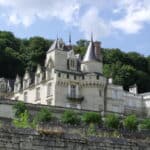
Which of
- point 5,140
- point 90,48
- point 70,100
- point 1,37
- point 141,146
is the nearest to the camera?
point 5,140

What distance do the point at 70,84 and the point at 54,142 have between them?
160ft

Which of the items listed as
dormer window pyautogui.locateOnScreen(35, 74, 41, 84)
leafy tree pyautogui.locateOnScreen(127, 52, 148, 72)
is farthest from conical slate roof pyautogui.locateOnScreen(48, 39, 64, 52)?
leafy tree pyautogui.locateOnScreen(127, 52, 148, 72)

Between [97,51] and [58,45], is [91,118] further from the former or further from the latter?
[97,51]

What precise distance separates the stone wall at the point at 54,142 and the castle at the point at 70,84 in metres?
46.0

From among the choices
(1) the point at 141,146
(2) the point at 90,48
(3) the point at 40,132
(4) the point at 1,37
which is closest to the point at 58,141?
(3) the point at 40,132

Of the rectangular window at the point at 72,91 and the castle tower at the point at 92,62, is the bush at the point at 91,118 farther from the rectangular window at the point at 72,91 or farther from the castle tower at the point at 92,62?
the castle tower at the point at 92,62

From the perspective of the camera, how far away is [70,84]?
6775 centimetres

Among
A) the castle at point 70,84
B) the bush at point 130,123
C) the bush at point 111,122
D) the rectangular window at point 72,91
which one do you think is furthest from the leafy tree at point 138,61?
the bush at point 111,122

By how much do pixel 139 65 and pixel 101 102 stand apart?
4373cm

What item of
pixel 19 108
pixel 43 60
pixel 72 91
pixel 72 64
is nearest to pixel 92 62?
pixel 72 64

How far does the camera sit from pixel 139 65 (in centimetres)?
11188

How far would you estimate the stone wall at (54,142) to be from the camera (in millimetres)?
18094

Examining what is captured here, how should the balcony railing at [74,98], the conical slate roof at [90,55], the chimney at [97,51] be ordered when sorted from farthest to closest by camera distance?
the chimney at [97,51], the conical slate roof at [90,55], the balcony railing at [74,98]

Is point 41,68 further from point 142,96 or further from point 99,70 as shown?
point 142,96
